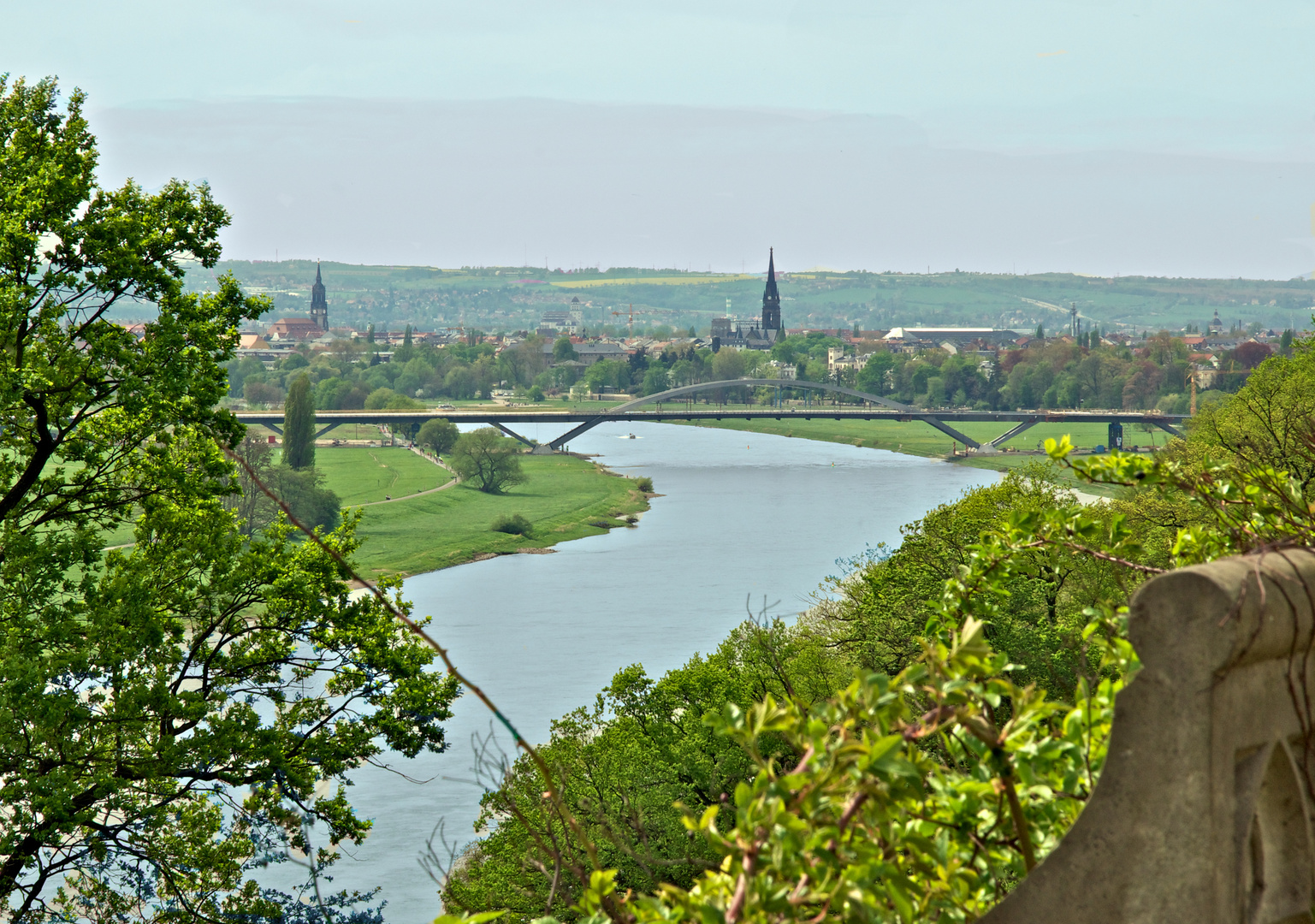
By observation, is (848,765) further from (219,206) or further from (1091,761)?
(219,206)

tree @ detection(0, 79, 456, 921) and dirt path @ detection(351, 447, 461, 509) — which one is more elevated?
tree @ detection(0, 79, 456, 921)

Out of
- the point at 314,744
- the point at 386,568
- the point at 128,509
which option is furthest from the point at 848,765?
the point at 386,568

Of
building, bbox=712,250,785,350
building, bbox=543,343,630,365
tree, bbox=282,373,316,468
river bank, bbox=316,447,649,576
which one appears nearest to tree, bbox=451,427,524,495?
river bank, bbox=316,447,649,576

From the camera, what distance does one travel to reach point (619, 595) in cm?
3494

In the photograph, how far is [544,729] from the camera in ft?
69.9

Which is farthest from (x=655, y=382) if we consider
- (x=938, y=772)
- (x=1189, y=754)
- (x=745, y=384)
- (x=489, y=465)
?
(x=1189, y=754)

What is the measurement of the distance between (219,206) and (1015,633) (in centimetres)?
876

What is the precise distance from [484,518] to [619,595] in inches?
684

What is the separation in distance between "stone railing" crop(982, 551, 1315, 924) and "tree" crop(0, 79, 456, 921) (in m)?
7.47

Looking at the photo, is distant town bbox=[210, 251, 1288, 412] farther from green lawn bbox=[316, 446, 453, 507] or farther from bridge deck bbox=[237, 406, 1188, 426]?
green lawn bbox=[316, 446, 453, 507]

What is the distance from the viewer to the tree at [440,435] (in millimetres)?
68250

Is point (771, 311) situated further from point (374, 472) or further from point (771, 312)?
point (374, 472)

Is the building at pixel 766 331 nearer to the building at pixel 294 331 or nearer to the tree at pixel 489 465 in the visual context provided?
the building at pixel 294 331

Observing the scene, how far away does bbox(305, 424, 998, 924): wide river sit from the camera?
19094mm
